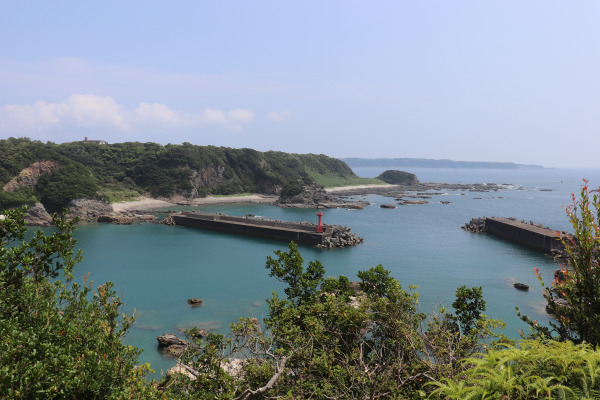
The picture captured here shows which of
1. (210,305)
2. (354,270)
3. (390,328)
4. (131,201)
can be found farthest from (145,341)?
(131,201)

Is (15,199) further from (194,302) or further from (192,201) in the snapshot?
(194,302)

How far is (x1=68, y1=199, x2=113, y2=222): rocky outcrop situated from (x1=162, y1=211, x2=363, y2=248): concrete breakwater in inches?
505

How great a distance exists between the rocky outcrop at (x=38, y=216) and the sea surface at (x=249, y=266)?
242 inches

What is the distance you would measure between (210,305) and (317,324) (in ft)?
58.2

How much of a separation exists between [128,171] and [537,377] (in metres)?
103

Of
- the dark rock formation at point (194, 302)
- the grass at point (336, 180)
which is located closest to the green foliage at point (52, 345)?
the dark rock formation at point (194, 302)

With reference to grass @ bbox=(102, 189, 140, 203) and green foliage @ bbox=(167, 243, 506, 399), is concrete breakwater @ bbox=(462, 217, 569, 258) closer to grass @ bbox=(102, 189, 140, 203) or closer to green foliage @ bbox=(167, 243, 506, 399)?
green foliage @ bbox=(167, 243, 506, 399)

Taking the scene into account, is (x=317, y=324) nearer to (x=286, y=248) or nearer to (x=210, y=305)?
(x=210, y=305)

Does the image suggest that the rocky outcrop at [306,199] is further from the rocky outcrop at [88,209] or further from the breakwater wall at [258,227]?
the rocky outcrop at [88,209]

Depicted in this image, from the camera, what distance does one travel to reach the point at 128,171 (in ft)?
316

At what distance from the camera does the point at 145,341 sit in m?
20.9

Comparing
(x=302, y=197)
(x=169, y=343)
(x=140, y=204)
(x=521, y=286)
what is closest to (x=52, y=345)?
(x=169, y=343)

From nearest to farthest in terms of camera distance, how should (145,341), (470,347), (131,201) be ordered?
1. (470,347)
2. (145,341)
3. (131,201)

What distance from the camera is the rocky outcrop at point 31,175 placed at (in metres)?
61.8
